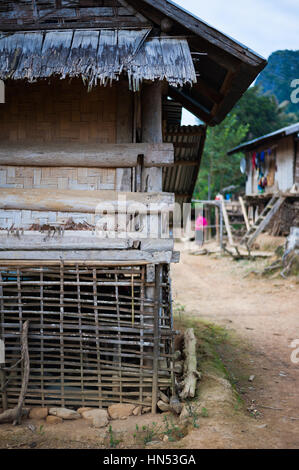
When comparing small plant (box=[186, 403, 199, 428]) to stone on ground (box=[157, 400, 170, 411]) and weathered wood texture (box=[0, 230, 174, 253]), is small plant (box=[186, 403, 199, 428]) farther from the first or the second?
weathered wood texture (box=[0, 230, 174, 253])

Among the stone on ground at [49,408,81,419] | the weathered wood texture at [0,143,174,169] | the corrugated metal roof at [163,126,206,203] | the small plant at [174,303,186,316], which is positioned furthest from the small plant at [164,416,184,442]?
the small plant at [174,303,186,316]

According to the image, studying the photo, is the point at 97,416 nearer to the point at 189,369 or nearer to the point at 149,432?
the point at 149,432

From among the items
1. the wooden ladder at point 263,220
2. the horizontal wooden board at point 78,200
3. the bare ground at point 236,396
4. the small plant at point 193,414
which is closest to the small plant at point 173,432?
the bare ground at point 236,396

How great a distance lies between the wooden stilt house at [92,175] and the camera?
450cm

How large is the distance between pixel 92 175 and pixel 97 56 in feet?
4.38

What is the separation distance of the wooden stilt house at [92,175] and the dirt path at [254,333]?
1160 mm

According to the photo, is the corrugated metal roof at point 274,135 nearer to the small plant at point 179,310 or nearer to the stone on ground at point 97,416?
the small plant at point 179,310

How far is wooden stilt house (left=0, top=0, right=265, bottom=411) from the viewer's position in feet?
14.8

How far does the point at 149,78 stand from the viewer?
426cm

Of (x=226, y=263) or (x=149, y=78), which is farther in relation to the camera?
(x=226, y=263)
